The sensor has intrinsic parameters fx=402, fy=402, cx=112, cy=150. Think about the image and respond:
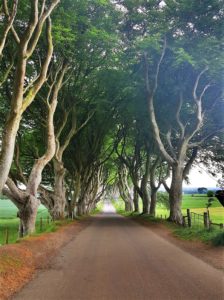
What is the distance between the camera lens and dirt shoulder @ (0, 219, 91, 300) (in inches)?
374

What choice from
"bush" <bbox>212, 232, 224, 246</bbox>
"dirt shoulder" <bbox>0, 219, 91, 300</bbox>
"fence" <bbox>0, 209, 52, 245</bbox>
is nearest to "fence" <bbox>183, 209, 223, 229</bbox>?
"bush" <bbox>212, 232, 224, 246</bbox>

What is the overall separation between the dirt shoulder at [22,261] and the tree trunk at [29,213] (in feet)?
8.38

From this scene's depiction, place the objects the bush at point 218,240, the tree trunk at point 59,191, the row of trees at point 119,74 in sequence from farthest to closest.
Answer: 1. the tree trunk at point 59,191
2. the row of trees at point 119,74
3. the bush at point 218,240

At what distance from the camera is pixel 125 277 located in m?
10.7

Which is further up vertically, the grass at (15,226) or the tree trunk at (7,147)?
the tree trunk at (7,147)

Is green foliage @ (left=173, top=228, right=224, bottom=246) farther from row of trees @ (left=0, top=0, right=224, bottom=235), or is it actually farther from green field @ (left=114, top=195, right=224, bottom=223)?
row of trees @ (left=0, top=0, right=224, bottom=235)

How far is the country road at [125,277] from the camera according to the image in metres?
8.87

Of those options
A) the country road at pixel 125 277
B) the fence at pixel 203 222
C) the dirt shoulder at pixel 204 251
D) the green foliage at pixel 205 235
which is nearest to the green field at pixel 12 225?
the country road at pixel 125 277

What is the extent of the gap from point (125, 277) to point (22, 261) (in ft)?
10.7

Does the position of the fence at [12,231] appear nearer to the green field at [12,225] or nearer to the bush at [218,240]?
the green field at [12,225]

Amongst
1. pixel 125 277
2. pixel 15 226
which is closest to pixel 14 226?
pixel 15 226

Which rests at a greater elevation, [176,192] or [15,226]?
[176,192]

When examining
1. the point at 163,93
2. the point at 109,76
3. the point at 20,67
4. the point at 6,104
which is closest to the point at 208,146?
the point at 163,93

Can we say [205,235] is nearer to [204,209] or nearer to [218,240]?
[218,240]
